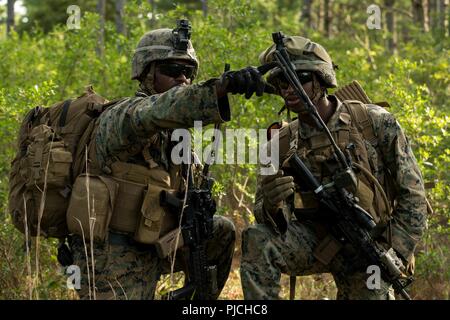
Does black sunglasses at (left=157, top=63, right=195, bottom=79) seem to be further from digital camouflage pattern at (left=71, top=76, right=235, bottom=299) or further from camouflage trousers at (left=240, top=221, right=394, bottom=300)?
camouflage trousers at (left=240, top=221, right=394, bottom=300)

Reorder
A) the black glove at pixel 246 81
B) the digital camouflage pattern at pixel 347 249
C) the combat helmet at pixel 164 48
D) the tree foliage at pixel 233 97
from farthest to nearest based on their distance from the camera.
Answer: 1. the tree foliage at pixel 233 97
2. the combat helmet at pixel 164 48
3. the digital camouflage pattern at pixel 347 249
4. the black glove at pixel 246 81

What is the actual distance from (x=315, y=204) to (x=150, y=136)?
4.17 feet

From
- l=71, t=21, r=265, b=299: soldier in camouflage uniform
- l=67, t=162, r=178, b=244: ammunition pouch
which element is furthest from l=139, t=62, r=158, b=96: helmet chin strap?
l=67, t=162, r=178, b=244: ammunition pouch

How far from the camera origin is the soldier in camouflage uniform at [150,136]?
12.4 ft

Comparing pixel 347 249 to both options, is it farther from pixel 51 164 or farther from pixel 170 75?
pixel 51 164

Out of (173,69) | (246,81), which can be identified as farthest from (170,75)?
(246,81)

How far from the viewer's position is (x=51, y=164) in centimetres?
452

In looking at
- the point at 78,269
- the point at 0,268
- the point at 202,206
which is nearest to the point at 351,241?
the point at 202,206

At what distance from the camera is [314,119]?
15.1 feet

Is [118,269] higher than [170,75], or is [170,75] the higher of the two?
[170,75]

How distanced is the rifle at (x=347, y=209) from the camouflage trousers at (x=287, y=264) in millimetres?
153

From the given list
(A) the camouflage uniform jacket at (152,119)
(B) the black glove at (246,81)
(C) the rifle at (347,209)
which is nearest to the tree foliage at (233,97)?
(A) the camouflage uniform jacket at (152,119)

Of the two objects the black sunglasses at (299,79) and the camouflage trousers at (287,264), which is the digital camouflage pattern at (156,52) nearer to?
the black sunglasses at (299,79)

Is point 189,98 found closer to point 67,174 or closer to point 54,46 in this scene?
point 67,174
